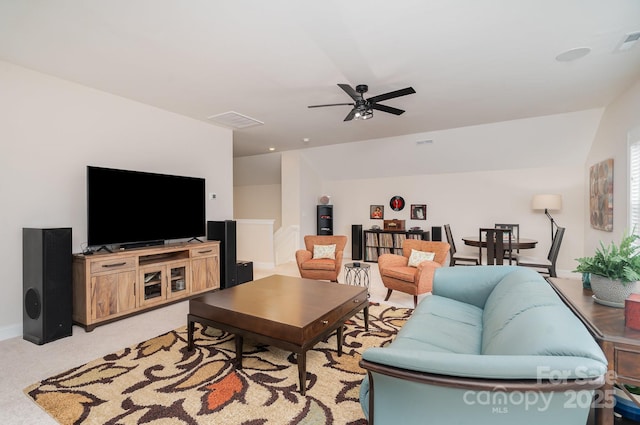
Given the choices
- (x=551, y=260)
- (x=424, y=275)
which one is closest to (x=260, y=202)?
(x=424, y=275)

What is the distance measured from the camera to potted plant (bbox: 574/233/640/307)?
1.57 m

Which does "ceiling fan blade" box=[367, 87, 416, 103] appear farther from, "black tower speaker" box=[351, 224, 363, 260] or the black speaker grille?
"black tower speaker" box=[351, 224, 363, 260]

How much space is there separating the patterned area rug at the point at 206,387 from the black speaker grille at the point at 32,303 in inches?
38.6

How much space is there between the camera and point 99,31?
8.01 ft

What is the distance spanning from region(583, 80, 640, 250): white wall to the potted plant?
2256 millimetres

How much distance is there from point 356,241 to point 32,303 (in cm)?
550

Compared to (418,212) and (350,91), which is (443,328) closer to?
(350,91)

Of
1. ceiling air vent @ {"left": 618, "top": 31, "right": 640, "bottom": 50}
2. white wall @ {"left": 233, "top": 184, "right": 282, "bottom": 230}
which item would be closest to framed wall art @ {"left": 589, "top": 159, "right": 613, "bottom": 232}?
ceiling air vent @ {"left": 618, "top": 31, "right": 640, "bottom": 50}

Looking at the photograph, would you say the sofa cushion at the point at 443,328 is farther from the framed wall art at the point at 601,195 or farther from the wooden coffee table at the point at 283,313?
the framed wall art at the point at 601,195

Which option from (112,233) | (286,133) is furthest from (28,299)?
(286,133)

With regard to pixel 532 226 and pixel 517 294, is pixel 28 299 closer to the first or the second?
pixel 517 294

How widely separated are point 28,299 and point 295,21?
3574 mm

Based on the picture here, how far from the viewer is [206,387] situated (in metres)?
2.08

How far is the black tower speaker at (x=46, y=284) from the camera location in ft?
9.32
